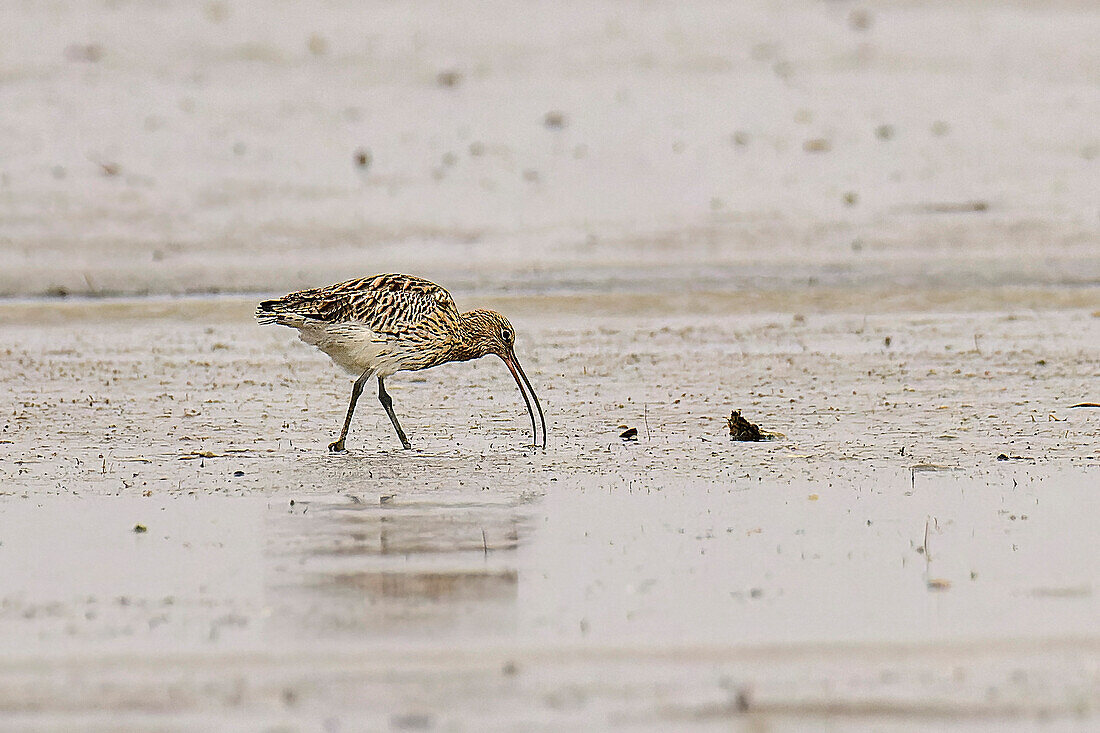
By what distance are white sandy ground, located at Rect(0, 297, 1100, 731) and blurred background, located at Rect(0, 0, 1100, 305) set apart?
4482 millimetres

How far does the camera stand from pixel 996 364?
11.0 meters

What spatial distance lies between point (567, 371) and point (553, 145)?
7350mm

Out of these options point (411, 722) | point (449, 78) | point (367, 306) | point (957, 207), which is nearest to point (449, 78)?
point (449, 78)

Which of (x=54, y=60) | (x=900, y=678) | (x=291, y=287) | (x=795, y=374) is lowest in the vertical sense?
(x=900, y=678)

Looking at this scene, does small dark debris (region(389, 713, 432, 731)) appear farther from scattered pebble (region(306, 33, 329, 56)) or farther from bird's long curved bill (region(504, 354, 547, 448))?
scattered pebble (region(306, 33, 329, 56))

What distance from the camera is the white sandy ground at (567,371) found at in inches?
200

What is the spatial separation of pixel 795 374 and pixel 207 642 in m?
6.09

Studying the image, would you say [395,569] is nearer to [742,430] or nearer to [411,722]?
[411,722]

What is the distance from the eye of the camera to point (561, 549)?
6.45 m

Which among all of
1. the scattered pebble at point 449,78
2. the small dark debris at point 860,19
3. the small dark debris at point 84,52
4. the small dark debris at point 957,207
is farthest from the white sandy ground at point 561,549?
the small dark debris at point 860,19

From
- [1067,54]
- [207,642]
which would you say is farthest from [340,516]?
[1067,54]

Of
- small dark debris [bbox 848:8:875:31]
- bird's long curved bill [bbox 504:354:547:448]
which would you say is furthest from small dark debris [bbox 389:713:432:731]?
small dark debris [bbox 848:8:875:31]

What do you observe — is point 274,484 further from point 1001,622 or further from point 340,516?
point 1001,622

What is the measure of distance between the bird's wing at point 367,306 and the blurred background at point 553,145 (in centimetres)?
574
